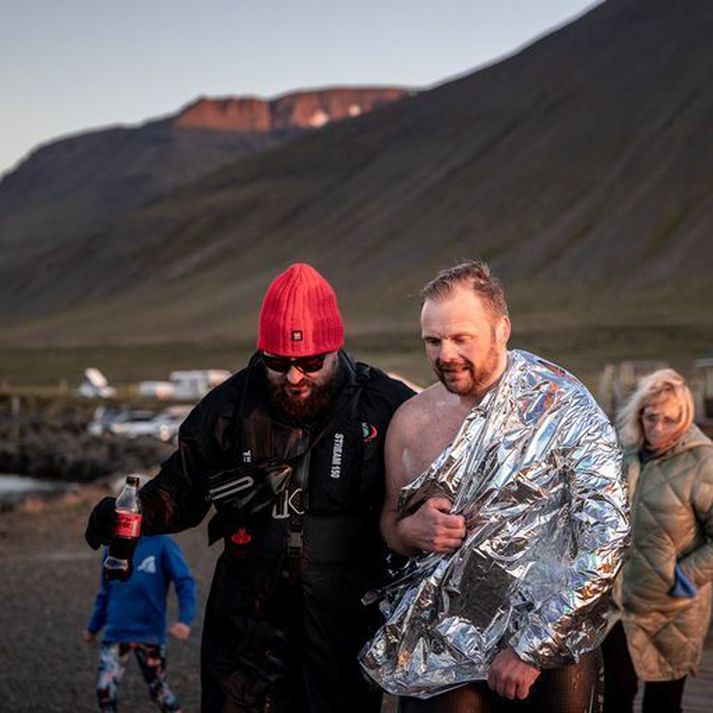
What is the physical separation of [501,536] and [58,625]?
7.46 metres

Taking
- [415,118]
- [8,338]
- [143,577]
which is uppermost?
[415,118]

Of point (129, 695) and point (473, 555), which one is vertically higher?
point (473, 555)

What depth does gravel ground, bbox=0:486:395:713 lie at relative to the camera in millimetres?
8047

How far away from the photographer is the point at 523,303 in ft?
313

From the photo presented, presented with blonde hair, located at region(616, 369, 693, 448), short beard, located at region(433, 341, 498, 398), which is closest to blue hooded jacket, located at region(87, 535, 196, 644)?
blonde hair, located at region(616, 369, 693, 448)

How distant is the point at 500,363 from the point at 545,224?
109m

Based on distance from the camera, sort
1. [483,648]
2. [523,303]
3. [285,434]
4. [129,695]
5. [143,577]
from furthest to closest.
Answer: [523,303], [129,695], [143,577], [285,434], [483,648]

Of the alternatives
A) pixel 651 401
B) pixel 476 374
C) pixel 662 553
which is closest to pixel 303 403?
pixel 476 374

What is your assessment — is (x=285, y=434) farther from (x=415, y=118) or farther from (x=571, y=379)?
(x=415, y=118)

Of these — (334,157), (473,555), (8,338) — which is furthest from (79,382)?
(334,157)

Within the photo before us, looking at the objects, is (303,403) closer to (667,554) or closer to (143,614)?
(667,554)

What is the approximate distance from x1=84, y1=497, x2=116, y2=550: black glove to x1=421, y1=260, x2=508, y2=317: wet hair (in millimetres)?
1095

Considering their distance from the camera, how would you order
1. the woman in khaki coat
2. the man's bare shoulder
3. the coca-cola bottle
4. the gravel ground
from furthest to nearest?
the gravel ground < the woman in khaki coat < the coca-cola bottle < the man's bare shoulder

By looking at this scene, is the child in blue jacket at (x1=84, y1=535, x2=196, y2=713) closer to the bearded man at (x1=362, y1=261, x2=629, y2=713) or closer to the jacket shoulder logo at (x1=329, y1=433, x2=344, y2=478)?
the jacket shoulder logo at (x1=329, y1=433, x2=344, y2=478)
